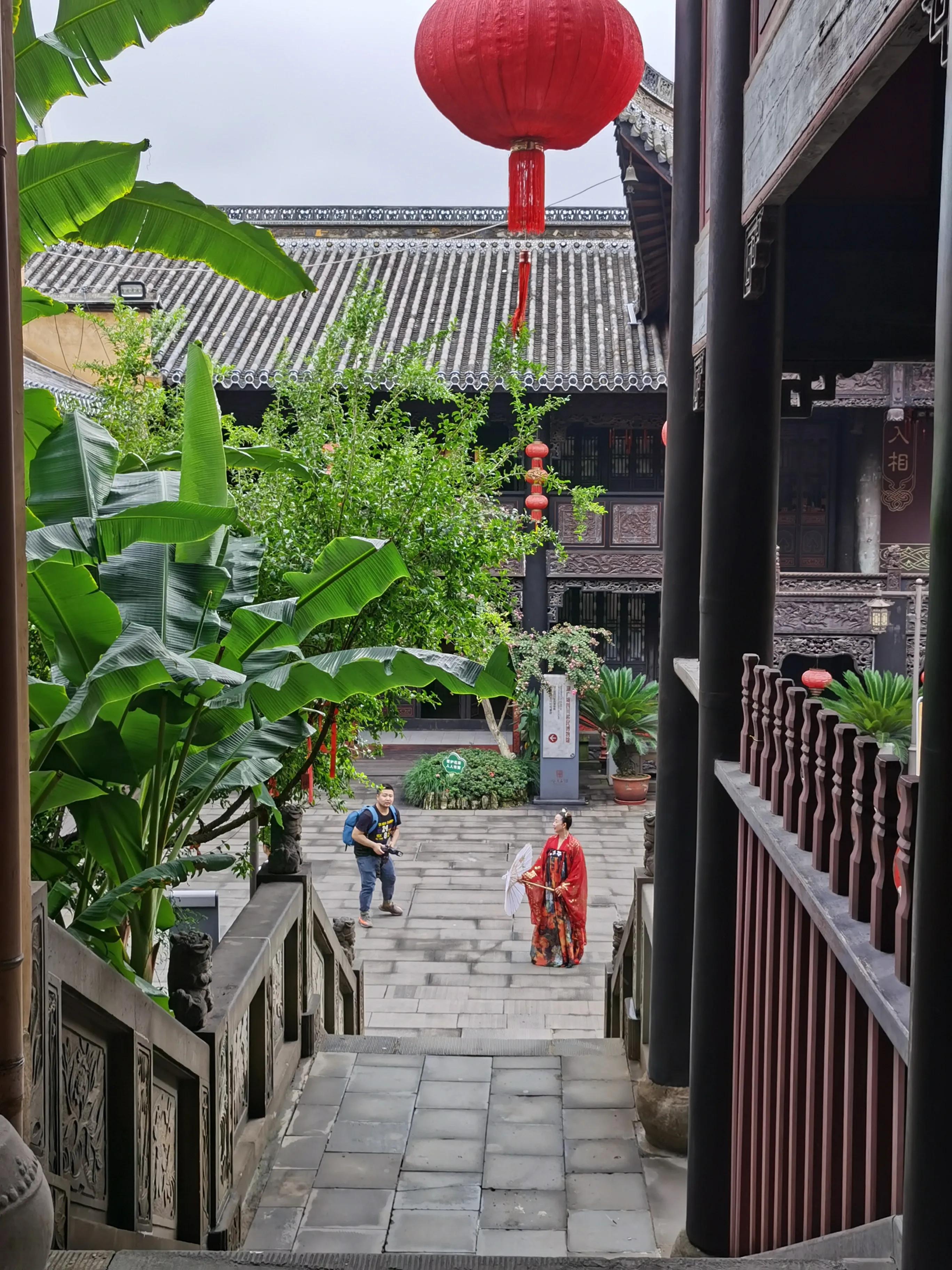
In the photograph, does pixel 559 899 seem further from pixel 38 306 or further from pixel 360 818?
pixel 38 306

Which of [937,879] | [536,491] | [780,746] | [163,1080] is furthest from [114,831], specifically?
[536,491]

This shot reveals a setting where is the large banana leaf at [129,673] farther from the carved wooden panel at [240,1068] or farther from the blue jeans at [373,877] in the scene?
the blue jeans at [373,877]

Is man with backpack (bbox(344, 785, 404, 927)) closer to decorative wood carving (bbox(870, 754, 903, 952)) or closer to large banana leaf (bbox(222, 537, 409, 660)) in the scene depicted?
large banana leaf (bbox(222, 537, 409, 660))

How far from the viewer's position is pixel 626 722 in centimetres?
1490

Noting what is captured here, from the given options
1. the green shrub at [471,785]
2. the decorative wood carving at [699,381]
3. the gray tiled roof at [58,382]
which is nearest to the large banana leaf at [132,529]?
the decorative wood carving at [699,381]

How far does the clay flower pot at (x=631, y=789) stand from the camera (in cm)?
1488

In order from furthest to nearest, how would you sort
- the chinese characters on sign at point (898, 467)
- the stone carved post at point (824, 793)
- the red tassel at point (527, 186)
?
the chinese characters on sign at point (898, 467) < the red tassel at point (527, 186) < the stone carved post at point (824, 793)

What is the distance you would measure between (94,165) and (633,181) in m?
8.51

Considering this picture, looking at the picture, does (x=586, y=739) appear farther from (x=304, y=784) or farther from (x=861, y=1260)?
(x=861, y=1260)

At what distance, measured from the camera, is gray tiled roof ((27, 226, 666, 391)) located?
50.1ft

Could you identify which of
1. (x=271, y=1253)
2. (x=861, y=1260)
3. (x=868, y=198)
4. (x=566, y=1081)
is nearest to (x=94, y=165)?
(x=868, y=198)

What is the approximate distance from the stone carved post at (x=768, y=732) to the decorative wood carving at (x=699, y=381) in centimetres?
169

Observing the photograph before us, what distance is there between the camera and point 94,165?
3.66 m

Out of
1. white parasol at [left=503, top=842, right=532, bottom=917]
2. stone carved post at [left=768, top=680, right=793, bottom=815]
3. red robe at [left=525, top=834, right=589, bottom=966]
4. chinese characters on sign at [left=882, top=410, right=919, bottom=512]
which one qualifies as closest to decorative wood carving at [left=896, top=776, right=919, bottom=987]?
stone carved post at [left=768, top=680, right=793, bottom=815]
